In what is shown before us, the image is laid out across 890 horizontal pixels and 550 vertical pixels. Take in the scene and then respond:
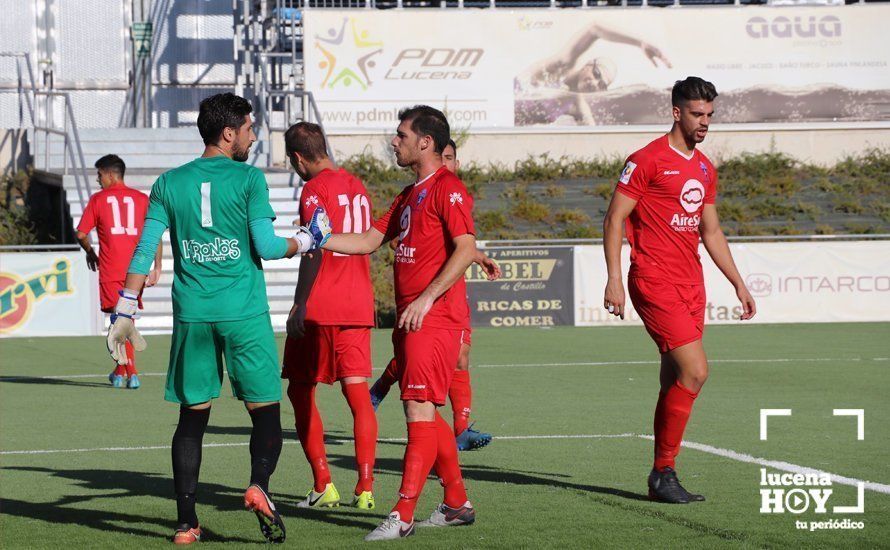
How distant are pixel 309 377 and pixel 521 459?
2.02 metres

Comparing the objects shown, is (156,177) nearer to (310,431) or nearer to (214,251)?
(310,431)

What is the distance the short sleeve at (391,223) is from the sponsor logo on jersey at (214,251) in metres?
0.90

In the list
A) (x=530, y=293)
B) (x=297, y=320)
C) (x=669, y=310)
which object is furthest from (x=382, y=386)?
(x=530, y=293)

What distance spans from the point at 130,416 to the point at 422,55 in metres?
23.8

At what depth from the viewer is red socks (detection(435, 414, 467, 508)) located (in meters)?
6.70

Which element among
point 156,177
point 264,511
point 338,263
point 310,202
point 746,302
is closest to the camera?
point 264,511

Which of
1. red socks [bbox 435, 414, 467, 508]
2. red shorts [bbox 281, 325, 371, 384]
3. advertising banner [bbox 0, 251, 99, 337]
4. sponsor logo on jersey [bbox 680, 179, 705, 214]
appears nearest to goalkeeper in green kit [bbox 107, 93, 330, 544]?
red socks [bbox 435, 414, 467, 508]

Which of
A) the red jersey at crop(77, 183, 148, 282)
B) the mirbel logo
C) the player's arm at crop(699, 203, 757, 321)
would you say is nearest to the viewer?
the player's arm at crop(699, 203, 757, 321)

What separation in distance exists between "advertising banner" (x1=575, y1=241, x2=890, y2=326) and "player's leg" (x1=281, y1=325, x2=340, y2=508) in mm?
16929

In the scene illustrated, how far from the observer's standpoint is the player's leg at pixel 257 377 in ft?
20.8

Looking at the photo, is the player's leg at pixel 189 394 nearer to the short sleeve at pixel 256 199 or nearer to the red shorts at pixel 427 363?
the short sleeve at pixel 256 199

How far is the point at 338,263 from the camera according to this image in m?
7.70

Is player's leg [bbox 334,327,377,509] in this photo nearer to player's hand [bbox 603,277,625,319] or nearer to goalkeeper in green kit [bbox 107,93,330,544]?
goalkeeper in green kit [bbox 107,93,330,544]

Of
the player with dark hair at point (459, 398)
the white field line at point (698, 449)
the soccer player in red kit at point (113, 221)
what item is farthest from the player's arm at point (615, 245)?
the soccer player in red kit at point (113, 221)
